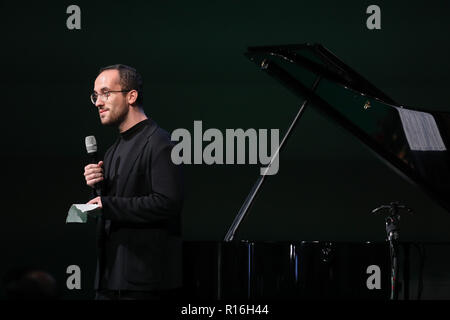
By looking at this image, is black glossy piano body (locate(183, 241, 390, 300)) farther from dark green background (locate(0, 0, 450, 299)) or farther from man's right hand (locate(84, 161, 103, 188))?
dark green background (locate(0, 0, 450, 299))

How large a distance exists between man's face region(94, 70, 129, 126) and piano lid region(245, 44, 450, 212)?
0.67m

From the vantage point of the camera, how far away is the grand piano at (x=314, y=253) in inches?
94.7

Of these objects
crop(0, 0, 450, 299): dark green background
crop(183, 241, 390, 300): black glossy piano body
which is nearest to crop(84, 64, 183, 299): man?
crop(183, 241, 390, 300): black glossy piano body

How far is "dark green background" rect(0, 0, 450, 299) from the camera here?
13.0ft

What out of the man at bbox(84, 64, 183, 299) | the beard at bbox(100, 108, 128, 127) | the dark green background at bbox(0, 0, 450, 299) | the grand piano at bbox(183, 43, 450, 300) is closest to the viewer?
the man at bbox(84, 64, 183, 299)

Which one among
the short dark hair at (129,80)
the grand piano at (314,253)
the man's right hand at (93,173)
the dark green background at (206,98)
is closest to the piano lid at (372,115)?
the grand piano at (314,253)

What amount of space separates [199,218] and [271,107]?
0.81 m

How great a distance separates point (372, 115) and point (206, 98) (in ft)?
5.79

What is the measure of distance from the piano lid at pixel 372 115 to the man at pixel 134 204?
2.27ft

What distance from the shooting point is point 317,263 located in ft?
8.91

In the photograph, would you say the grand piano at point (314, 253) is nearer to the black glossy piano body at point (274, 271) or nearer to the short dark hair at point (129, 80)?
the black glossy piano body at point (274, 271)

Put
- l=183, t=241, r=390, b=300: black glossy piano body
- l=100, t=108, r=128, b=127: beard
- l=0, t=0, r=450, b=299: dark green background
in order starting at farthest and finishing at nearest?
1. l=0, t=0, r=450, b=299: dark green background
2. l=183, t=241, r=390, b=300: black glossy piano body
3. l=100, t=108, r=128, b=127: beard

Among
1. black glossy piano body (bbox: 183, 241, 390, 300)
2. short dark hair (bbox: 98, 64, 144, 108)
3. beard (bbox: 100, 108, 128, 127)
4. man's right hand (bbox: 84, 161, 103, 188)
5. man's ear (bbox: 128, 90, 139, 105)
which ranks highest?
short dark hair (bbox: 98, 64, 144, 108)

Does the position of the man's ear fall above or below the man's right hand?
above
